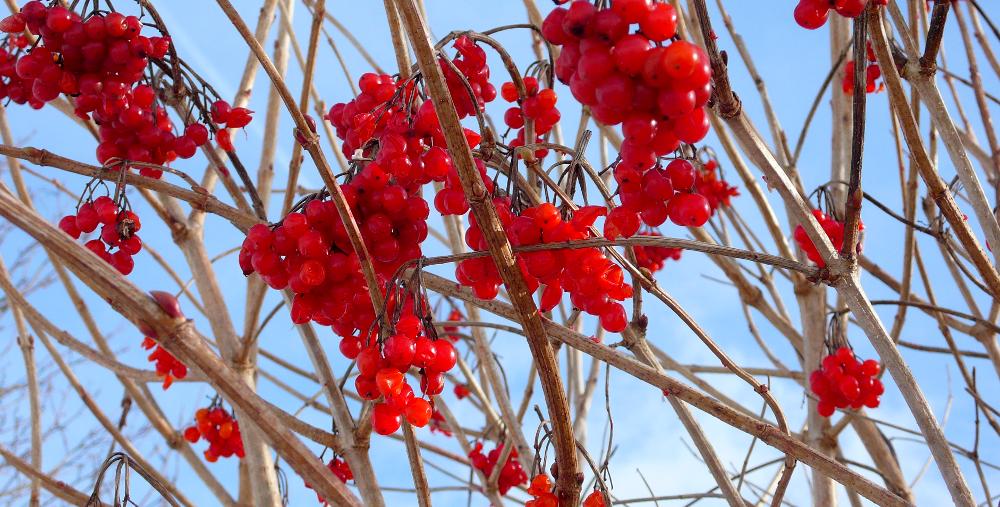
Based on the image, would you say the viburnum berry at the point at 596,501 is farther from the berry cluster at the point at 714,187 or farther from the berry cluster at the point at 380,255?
the berry cluster at the point at 714,187

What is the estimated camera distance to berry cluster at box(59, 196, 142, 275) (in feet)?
4.30

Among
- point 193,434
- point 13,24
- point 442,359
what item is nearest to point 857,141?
point 442,359

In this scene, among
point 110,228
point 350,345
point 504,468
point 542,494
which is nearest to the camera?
point 350,345

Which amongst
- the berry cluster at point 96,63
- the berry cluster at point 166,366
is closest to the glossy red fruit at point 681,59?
the berry cluster at point 96,63

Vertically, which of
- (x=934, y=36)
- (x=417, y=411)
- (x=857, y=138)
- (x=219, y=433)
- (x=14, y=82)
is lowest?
(x=417, y=411)

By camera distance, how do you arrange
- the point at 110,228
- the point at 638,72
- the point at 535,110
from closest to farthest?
the point at 638,72, the point at 535,110, the point at 110,228

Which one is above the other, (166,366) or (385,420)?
(166,366)

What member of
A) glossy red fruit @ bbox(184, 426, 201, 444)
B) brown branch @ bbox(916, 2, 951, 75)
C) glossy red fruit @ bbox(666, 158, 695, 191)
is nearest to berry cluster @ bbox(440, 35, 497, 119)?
glossy red fruit @ bbox(666, 158, 695, 191)

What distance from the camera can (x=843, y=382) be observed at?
1710mm

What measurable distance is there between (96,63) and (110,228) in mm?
255

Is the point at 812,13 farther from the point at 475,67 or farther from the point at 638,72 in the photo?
the point at 475,67

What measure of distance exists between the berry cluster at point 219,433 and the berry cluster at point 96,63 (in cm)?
94

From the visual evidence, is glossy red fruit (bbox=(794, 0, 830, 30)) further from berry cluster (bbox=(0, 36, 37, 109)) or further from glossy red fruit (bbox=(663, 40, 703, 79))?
berry cluster (bbox=(0, 36, 37, 109))

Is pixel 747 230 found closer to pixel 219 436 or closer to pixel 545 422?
pixel 545 422
